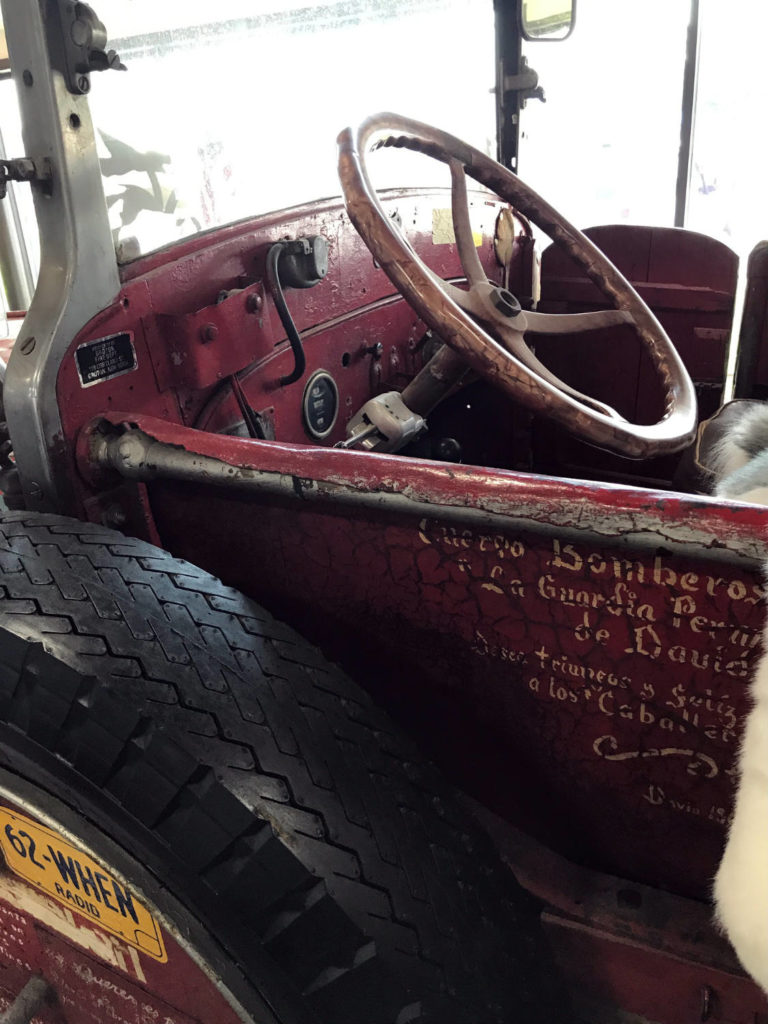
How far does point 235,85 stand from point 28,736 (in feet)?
15.5

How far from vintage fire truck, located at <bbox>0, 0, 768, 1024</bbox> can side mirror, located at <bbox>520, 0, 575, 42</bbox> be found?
91 centimetres

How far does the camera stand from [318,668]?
812 millimetres

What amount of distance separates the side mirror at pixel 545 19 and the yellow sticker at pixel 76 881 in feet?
6.46

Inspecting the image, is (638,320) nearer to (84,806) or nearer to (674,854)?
(674,854)

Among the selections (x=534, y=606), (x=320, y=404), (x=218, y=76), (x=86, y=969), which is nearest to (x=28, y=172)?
(x=320, y=404)

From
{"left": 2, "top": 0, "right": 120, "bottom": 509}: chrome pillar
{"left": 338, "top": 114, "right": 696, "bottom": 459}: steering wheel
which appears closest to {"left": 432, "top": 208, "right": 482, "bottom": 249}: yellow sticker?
{"left": 338, "top": 114, "right": 696, "bottom": 459}: steering wheel

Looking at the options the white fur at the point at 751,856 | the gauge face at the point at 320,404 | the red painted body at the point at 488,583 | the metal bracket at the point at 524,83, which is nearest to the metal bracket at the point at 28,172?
the red painted body at the point at 488,583

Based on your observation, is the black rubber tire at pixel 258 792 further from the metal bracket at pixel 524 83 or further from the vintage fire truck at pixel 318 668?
the metal bracket at pixel 524 83

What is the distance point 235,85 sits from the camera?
15.0ft

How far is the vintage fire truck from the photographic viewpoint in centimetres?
68

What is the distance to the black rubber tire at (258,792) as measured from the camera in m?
0.68

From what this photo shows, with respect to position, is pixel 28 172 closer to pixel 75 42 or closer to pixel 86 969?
pixel 75 42

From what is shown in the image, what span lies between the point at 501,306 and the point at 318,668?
2.10 ft

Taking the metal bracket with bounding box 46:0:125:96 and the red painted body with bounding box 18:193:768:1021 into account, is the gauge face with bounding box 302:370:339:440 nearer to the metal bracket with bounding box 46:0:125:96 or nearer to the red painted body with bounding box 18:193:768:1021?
the red painted body with bounding box 18:193:768:1021
